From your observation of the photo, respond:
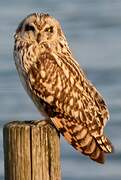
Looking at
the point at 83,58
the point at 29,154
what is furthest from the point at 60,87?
the point at 83,58

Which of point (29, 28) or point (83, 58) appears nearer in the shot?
point (29, 28)

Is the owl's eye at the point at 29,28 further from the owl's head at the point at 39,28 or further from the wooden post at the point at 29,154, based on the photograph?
the wooden post at the point at 29,154

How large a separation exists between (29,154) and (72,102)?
1.67m

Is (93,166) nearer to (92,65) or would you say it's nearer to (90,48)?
(92,65)

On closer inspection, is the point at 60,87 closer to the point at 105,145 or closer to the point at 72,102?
the point at 72,102

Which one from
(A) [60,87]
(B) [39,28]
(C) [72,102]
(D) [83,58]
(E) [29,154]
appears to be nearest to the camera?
(E) [29,154]

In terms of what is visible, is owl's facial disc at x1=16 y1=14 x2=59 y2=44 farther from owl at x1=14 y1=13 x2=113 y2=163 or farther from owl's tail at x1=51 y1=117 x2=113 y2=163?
owl's tail at x1=51 y1=117 x2=113 y2=163

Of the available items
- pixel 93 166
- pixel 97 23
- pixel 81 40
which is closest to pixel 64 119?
pixel 93 166

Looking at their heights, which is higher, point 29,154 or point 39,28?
point 39,28

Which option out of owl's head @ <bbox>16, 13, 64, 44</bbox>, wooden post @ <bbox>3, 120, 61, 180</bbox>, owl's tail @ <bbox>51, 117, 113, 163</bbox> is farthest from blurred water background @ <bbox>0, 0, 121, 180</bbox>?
wooden post @ <bbox>3, 120, 61, 180</bbox>

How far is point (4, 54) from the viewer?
17156 millimetres

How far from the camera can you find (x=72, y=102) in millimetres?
9078

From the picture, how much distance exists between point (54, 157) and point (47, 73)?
1.96 m

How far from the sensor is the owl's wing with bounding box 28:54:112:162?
28.5 feet
